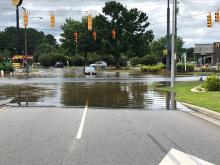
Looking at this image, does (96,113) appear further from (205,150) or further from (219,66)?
(219,66)

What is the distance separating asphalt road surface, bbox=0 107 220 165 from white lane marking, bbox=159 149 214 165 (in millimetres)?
160

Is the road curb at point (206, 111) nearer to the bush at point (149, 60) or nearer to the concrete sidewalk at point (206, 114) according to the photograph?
the concrete sidewalk at point (206, 114)

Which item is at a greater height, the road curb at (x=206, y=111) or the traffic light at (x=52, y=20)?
the traffic light at (x=52, y=20)

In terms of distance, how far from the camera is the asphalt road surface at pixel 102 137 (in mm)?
9305

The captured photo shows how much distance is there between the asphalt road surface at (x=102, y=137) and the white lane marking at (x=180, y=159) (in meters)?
0.16

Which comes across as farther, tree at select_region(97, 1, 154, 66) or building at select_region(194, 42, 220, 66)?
building at select_region(194, 42, 220, 66)

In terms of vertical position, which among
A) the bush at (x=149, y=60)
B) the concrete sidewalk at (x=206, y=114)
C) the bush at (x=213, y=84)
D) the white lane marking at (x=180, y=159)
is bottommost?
the concrete sidewalk at (x=206, y=114)

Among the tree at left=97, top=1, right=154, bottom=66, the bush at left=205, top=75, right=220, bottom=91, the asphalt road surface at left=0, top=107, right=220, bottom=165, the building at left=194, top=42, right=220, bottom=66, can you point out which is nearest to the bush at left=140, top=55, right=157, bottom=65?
the tree at left=97, top=1, right=154, bottom=66

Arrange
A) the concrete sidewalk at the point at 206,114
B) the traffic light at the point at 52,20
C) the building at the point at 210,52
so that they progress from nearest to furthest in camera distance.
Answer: the concrete sidewalk at the point at 206,114 → the traffic light at the point at 52,20 → the building at the point at 210,52

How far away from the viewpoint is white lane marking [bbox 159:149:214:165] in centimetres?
887

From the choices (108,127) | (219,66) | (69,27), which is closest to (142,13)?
(219,66)

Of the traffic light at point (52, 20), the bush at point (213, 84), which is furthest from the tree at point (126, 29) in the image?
the bush at point (213, 84)

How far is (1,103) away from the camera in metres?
22.7

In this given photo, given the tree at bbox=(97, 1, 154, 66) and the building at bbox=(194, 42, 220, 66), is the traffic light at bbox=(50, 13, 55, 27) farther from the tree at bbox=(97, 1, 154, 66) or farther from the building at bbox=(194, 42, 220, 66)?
the building at bbox=(194, 42, 220, 66)
